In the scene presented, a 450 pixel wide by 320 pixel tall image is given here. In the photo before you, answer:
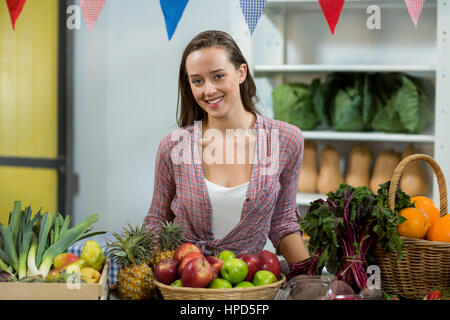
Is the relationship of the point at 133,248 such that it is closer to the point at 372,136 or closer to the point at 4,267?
the point at 4,267

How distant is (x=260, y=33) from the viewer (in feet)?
10.6

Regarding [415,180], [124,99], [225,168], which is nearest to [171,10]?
[225,168]

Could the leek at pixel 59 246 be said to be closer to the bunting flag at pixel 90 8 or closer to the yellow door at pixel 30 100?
the bunting flag at pixel 90 8

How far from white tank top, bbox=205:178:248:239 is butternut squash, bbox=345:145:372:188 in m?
1.43

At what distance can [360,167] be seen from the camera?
300cm

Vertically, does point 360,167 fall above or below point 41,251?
above

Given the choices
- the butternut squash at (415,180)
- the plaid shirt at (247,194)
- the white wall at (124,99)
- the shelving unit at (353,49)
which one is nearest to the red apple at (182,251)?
the plaid shirt at (247,194)

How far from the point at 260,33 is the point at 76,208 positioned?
1900 mm

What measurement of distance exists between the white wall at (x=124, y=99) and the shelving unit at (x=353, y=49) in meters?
0.57

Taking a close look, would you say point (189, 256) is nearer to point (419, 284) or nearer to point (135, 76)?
point (419, 284)

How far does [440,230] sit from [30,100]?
325cm

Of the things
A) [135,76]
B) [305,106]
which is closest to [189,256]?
[305,106]

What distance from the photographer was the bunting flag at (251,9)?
2.00 metres

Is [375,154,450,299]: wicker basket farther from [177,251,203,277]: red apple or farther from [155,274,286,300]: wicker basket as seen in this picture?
[177,251,203,277]: red apple
